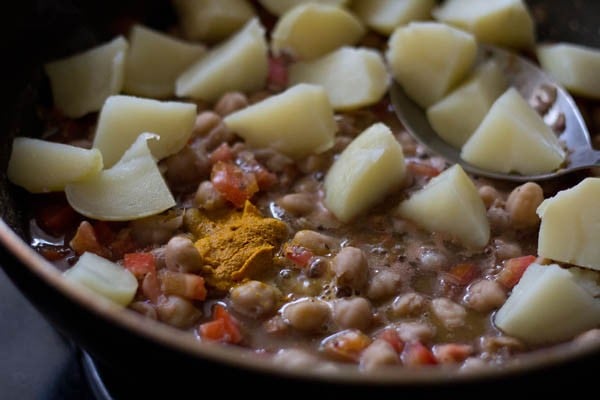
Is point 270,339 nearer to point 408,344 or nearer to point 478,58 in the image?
point 408,344

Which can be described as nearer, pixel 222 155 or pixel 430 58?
pixel 222 155

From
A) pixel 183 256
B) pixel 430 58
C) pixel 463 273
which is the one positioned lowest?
pixel 463 273

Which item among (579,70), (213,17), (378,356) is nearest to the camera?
(378,356)

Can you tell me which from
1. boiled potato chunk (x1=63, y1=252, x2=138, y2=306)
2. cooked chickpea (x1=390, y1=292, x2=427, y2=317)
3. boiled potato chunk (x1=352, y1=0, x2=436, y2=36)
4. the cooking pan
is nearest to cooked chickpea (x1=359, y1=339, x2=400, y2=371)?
cooked chickpea (x1=390, y1=292, x2=427, y2=317)

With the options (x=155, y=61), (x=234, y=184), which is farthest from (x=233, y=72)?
(x=234, y=184)

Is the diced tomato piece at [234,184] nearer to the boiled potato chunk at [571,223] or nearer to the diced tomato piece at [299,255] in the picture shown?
the diced tomato piece at [299,255]

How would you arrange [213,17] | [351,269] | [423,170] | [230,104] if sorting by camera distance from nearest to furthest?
[351,269] < [423,170] < [230,104] < [213,17]

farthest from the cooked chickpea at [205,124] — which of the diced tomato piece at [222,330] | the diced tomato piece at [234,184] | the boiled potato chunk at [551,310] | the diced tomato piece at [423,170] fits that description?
the boiled potato chunk at [551,310]

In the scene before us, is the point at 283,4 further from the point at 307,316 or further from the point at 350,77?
the point at 307,316

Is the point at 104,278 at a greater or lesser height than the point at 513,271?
greater
